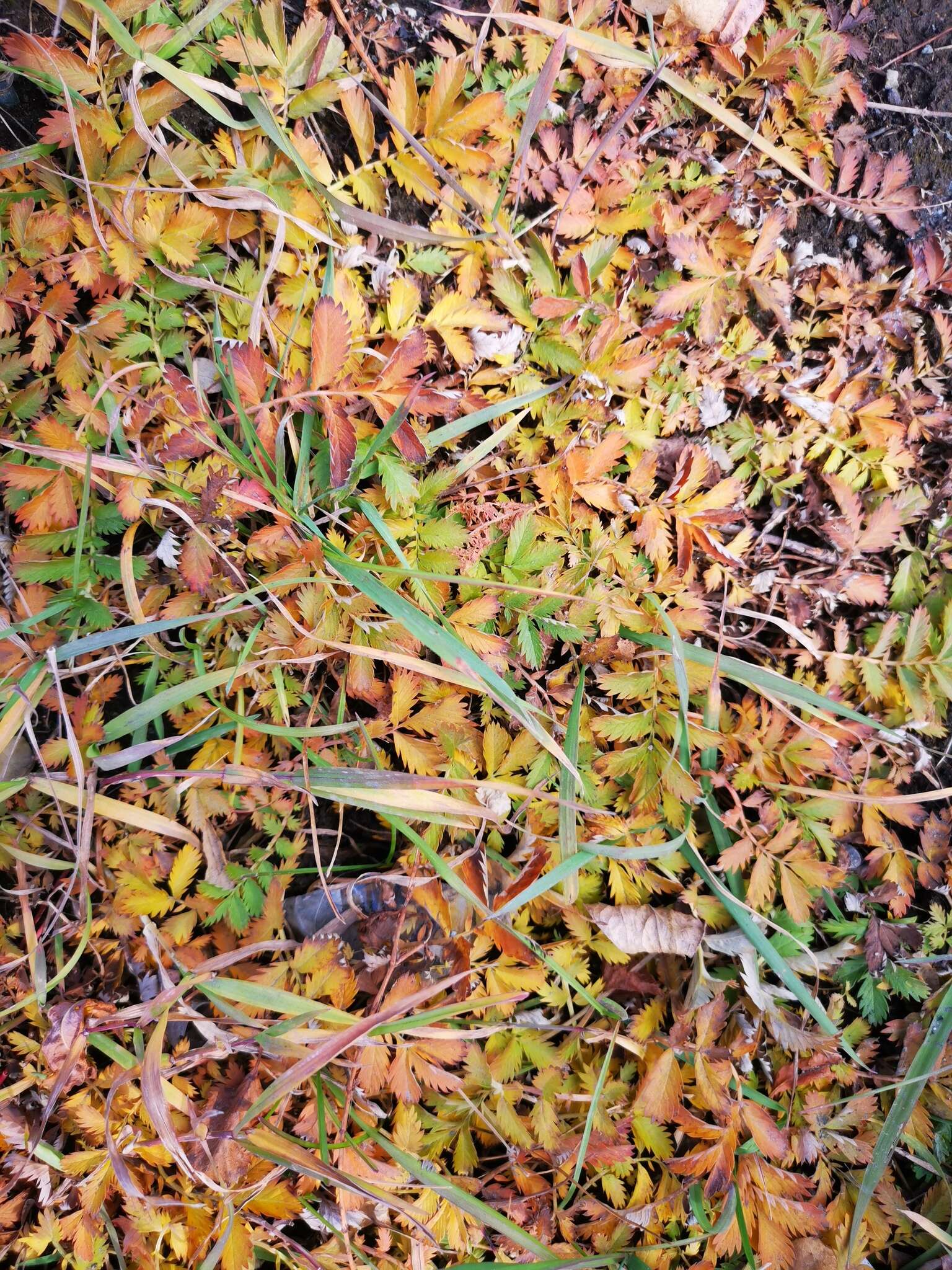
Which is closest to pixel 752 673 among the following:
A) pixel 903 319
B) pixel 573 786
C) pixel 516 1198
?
pixel 573 786

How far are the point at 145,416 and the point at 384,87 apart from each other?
3.07 feet

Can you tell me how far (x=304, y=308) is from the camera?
174 centimetres

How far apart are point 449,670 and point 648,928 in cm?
79

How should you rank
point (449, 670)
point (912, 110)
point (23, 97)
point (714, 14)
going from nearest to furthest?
point (449, 670) < point (23, 97) < point (714, 14) < point (912, 110)

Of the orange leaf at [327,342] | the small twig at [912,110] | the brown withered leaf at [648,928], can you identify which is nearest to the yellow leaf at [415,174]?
the orange leaf at [327,342]

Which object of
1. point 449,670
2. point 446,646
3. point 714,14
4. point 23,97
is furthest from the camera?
point 714,14

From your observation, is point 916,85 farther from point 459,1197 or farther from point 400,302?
point 459,1197

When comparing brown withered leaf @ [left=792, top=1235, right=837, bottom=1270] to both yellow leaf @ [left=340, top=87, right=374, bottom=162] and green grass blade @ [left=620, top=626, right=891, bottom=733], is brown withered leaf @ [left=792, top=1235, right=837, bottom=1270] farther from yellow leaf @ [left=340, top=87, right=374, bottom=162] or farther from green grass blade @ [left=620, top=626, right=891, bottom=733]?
yellow leaf @ [left=340, top=87, right=374, bottom=162]

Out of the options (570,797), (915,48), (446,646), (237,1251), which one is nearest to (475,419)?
(446,646)

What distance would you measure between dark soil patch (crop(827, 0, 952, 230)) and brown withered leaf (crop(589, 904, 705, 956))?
1920 millimetres

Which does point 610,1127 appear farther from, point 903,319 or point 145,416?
point 903,319

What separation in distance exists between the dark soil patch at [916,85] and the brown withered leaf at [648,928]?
6.30ft

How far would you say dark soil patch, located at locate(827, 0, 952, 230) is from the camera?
200 centimetres

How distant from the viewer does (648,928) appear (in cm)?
180
